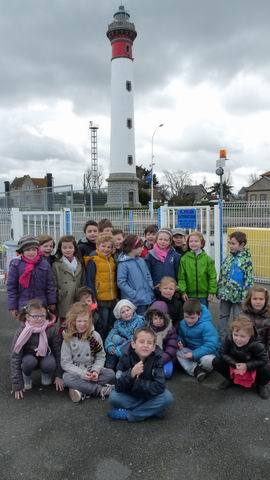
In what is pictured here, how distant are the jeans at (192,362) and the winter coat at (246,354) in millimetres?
250

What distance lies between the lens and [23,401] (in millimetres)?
3920

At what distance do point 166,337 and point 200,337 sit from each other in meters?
0.41

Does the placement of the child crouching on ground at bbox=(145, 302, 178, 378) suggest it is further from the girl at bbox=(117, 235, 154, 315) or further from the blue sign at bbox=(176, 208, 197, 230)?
the blue sign at bbox=(176, 208, 197, 230)

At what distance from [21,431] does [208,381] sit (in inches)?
77.6

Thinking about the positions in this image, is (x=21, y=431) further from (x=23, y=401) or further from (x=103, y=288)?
(x=103, y=288)

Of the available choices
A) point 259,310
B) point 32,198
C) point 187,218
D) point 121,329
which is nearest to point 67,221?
point 187,218

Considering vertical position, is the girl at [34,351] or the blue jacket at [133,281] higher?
the blue jacket at [133,281]

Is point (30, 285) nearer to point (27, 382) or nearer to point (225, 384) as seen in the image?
point (27, 382)

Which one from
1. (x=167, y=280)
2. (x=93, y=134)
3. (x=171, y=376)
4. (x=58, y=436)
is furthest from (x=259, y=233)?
(x=93, y=134)

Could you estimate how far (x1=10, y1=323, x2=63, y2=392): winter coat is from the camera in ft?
13.1

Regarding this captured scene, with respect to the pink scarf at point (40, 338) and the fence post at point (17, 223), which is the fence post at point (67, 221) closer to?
the fence post at point (17, 223)

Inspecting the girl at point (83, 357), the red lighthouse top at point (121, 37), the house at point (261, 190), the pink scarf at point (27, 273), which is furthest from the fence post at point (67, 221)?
the house at point (261, 190)

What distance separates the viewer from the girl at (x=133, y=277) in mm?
4867

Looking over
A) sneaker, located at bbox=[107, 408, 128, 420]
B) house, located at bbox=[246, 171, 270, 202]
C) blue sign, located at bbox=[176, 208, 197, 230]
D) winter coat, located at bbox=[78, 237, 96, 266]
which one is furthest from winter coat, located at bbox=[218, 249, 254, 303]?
house, located at bbox=[246, 171, 270, 202]
